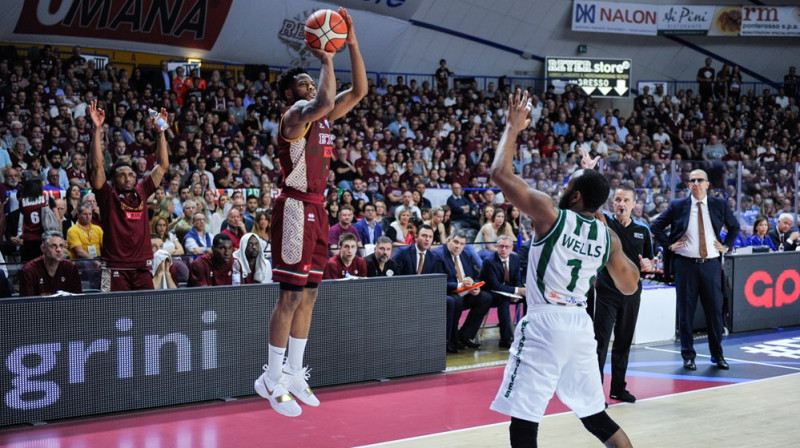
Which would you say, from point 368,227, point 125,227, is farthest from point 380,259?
point 368,227

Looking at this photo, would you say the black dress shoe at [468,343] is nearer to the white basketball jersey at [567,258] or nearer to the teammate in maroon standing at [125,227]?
the teammate in maroon standing at [125,227]

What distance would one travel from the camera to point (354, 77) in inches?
205

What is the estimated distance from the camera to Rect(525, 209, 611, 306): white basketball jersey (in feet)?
15.9

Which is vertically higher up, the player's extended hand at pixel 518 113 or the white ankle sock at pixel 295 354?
the player's extended hand at pixel 518 113

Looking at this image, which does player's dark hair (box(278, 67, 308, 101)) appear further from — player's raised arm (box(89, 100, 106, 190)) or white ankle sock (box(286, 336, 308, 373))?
player's raised arm (box(89, 100, 106, 190))

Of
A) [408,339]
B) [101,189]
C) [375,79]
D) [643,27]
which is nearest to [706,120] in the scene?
[643,27]

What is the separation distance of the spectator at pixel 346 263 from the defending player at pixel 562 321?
4778mm

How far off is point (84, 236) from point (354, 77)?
6469 millimetres

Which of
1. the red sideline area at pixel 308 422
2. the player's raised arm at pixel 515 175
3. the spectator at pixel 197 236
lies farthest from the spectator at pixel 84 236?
the player's raised arm at pixel 515 175

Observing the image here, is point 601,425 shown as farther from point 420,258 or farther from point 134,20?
point 134,20

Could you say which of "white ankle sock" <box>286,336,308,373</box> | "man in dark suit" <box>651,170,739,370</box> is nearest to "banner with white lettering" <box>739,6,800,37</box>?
"man in dark suit" <box>651,170,739,370</box>

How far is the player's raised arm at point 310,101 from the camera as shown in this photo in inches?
195

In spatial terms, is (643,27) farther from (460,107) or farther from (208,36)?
(208,36)

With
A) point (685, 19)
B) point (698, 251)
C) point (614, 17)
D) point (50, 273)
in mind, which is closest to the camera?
point (50, 273)
